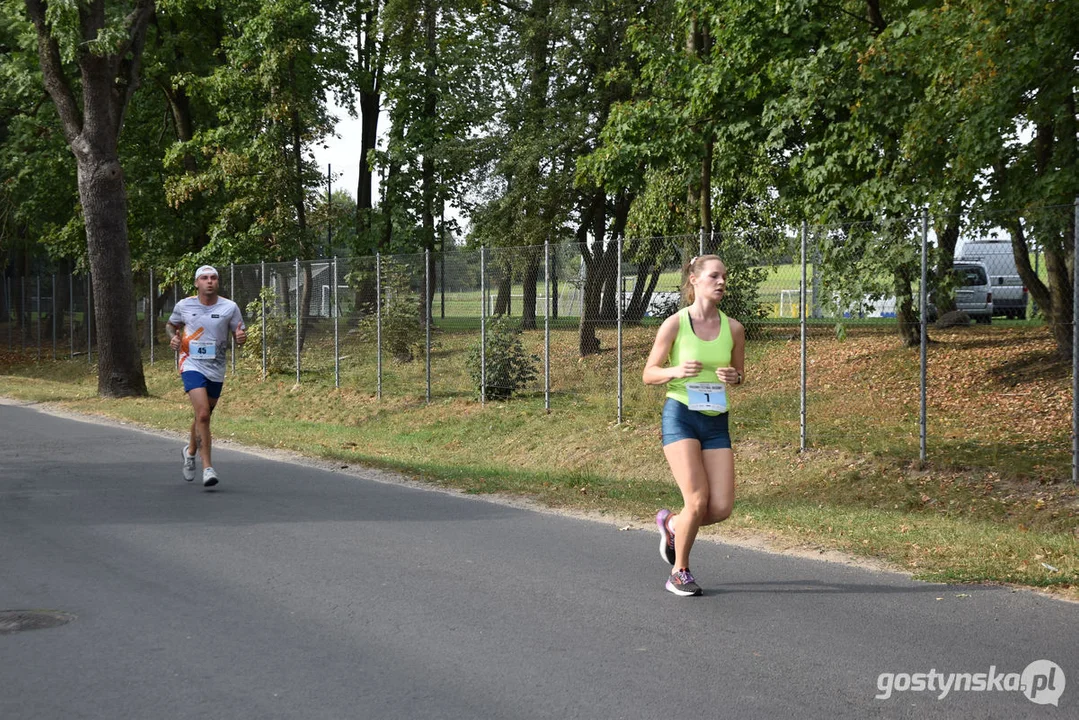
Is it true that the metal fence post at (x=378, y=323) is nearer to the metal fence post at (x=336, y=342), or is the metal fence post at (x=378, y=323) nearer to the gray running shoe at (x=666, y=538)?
the metal fence post at (x=336, y=342)

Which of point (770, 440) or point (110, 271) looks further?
point (110, 271)

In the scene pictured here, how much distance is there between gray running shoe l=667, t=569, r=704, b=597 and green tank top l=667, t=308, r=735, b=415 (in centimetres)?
101

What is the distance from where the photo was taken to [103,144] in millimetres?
23500

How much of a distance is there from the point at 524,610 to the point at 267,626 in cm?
142

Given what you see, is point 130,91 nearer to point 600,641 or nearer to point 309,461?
point 309,461

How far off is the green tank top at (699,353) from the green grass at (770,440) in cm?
206

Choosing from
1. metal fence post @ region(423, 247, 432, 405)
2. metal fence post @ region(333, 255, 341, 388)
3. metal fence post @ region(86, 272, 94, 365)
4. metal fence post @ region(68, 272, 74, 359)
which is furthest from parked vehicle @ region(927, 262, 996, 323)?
metal fence post @ region(68, 272, 74, 359)

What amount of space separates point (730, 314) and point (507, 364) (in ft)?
13.7

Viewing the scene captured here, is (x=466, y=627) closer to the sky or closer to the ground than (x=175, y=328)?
closer to the ground

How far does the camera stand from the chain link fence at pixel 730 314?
1419cm

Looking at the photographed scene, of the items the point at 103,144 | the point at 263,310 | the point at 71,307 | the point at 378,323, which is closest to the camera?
the point at 378,323

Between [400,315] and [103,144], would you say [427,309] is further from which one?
[103,144]

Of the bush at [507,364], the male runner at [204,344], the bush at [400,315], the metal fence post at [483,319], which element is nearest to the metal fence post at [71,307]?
the bush at [400,315]

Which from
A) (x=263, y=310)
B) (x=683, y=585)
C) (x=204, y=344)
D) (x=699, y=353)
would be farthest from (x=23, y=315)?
(x=699, y=353)
